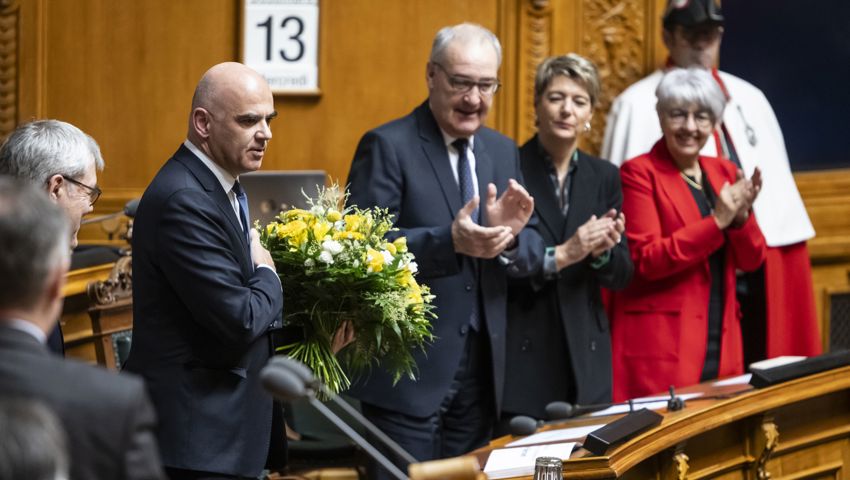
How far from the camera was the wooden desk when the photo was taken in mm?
3453

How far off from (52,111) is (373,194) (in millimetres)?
2154

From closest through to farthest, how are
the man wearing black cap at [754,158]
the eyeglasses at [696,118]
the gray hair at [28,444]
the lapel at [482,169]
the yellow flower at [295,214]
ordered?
the gray hair at [28,444] < the yellow flower at [295,214] < the lapel at [482,169] < the eyeglasses at [696,118] < the man wearing black cap at [754,158]

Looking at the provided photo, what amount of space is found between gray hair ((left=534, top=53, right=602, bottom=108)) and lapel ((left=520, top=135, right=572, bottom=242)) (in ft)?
0.70

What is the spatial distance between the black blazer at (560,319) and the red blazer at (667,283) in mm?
205

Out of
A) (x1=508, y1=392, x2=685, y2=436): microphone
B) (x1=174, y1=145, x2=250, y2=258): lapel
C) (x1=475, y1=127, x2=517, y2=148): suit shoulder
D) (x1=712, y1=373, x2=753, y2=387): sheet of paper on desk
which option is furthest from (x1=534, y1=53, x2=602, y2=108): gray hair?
(x1=174, y1=145, x2=250, y2=258): lapel

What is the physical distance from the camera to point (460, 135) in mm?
4012

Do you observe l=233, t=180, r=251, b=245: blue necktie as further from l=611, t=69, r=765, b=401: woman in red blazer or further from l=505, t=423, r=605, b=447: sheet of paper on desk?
l=611, t=69, r=765, b=401: woman in red blazer

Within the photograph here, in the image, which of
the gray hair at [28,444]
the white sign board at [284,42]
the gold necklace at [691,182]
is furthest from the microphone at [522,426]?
the white sign board at [284,42]

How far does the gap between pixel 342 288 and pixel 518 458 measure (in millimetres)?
581

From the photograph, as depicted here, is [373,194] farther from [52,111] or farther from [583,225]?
[52,111]

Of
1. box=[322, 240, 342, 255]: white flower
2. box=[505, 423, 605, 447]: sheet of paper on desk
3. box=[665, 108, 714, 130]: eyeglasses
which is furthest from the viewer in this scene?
box=[665, 108, 714, 130]: eyeglasses

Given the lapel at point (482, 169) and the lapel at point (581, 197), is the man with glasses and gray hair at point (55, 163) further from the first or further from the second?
the lapel at point (581, 197)

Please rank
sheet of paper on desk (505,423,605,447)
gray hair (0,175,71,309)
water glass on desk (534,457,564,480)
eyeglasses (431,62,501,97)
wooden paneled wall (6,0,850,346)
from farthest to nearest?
wooden paneled wall (6,0,850,346), eyeglasses (431,62,501,97), sheet of paper on desk (505,423,605,447), water glass on desk (534,457,564,480), gray hair (0,175,71,309)

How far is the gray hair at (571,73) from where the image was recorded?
4414mm
